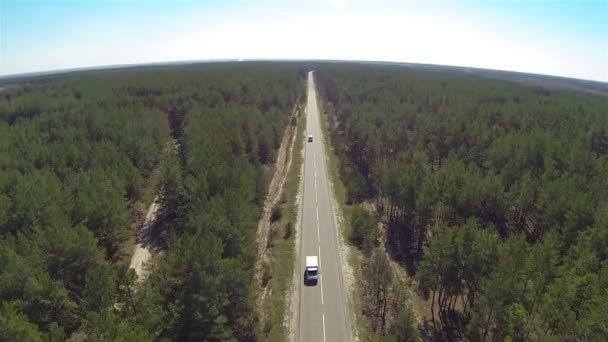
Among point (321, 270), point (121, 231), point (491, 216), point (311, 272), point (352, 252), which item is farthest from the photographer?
point (491, 216)

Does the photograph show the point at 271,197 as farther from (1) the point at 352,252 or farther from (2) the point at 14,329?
(2) the point at 14,329

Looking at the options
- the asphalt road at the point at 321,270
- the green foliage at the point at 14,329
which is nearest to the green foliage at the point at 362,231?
the asphalt road at the point at 321,270

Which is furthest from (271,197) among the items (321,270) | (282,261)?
(321,270)

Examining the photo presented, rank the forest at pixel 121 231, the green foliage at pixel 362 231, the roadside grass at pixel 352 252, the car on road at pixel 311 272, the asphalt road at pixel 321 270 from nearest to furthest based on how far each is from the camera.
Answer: the forest at pixel 121 231 < the asphalt road at pixel 321 270 < the roadside grass at pixel 352 252 < the car on road at pixel 311 272 < the green foliage at pixel 362 231

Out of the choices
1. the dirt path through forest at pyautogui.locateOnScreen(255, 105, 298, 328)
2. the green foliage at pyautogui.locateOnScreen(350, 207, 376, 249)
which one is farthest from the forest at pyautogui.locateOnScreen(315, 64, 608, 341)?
the dirt path through forest at pyautogui.locateOnScreen(255, 105, 298, 328)

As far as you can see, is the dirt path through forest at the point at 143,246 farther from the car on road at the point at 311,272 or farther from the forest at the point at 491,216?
the forest at the point at 491,216

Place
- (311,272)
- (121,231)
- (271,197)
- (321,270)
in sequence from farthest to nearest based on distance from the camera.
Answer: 1. (271,197)
2. (121,231)
3. (321,270)
4. (311,272)
